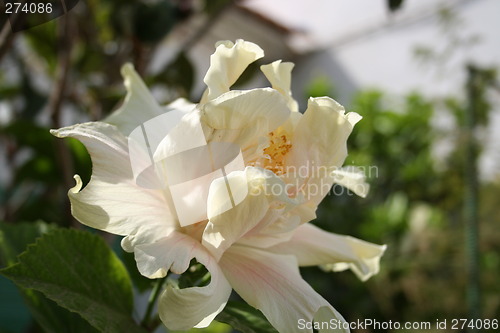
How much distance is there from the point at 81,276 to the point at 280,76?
0.58 ft

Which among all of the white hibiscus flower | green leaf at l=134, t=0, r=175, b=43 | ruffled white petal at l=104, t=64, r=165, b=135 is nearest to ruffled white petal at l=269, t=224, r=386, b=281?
the white hibiscus flower

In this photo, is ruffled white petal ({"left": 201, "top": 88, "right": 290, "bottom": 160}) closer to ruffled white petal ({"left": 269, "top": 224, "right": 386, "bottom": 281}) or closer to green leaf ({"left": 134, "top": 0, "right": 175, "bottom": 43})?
ruffled white petal ({"left": 269, "top": 224, "right": 386, "bottom": 281})

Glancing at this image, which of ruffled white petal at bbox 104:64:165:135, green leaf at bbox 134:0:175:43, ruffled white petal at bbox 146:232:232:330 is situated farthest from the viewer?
green leaf at bbox 134:0:175:43

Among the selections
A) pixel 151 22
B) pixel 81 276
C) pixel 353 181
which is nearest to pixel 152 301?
pixel 81 276

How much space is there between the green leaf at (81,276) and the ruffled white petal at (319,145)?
13 centimetres

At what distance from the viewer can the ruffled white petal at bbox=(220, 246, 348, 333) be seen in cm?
28

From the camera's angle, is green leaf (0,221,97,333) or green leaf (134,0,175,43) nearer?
green leaf (0,221,97,333)

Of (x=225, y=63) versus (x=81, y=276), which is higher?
(x=225, y=63)

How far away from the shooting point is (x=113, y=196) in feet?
0.93

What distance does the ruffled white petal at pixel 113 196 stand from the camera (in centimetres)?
27

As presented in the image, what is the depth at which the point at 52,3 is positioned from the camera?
0.45 metres

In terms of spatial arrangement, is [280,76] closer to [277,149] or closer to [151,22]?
[277,149]

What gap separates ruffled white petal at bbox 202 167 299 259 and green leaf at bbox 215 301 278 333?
48 mm

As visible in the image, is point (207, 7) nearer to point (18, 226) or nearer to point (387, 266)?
point (18, 226)
